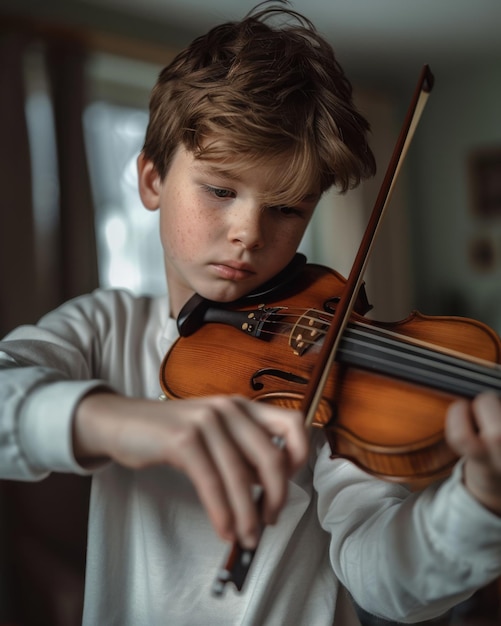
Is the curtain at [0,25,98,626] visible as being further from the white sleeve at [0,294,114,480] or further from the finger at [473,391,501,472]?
the finger at [473,391,501,472]

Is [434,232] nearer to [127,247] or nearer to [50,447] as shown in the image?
[127,247]

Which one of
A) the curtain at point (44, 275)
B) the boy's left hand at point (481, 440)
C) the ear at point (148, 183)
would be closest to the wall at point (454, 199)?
the curtain at point (44, 275)

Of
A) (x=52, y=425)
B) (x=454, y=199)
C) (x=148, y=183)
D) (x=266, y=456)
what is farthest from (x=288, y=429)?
(x=454, y=199)

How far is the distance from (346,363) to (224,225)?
0.52 ft

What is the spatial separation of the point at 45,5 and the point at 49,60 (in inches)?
9.8

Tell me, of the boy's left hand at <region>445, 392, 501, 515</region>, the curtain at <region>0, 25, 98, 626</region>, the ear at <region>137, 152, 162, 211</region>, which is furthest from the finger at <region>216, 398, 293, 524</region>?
the curtain at <region>0, 25, 98, 626</region>

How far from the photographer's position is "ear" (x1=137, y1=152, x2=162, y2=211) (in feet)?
2.20

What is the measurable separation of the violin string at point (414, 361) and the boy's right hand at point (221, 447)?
0.14 metres

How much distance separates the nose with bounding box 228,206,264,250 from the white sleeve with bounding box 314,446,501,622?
0.63 ft

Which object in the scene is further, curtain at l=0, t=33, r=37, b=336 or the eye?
curtain at l=0, t=33, r=37, b=336

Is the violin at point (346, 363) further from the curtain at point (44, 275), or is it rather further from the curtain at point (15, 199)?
the curtain at point (15, 199)

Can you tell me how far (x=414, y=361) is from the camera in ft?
1.51

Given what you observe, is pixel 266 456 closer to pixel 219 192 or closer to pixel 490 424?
pixel 490 424

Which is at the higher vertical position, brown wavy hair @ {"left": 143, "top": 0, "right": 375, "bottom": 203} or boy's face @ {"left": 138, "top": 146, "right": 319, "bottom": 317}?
brown wavy hair @ {"left": 143, "top": 0, "right": 375, "bottom": 203}
